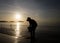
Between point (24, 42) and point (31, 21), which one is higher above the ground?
point (31, 21)

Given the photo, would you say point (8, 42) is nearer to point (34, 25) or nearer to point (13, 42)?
point (13, 42)

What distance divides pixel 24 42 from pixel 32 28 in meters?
2.16

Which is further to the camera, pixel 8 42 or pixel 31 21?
pixel 8 42

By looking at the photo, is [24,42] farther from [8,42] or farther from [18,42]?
[8,42]

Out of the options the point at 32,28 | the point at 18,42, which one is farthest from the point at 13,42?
the point at 32,28

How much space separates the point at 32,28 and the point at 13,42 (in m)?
2.50

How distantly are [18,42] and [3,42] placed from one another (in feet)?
4.29

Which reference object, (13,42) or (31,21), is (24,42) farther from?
(31,21)

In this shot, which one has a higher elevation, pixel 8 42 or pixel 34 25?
pixel 34 25

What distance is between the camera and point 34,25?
13156mm

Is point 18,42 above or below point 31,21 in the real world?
below

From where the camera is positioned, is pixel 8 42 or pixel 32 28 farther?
pixel 8 42

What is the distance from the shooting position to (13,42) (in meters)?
14.2

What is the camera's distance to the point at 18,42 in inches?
564
